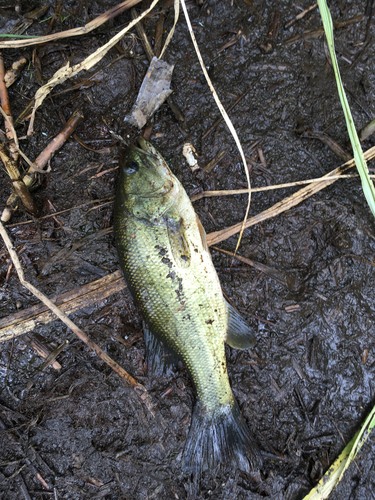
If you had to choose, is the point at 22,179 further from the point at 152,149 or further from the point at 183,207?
the point at 183,207

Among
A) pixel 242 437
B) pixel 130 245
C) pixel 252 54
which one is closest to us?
pixel 130 245

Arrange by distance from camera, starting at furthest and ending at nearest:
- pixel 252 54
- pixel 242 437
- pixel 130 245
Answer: pixel 252 54 → pixel 242 437 → pixel 130 245

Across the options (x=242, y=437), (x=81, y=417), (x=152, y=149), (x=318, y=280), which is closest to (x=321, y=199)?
(x=318, y=280)

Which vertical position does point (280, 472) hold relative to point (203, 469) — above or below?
below

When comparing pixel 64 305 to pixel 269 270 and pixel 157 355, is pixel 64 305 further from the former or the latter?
pixel 269 270

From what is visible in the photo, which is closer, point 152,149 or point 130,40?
point 152,149

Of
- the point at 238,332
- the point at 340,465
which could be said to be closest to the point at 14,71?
the point at 238,332
